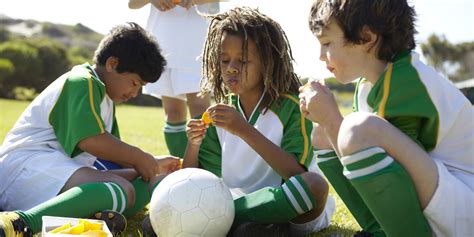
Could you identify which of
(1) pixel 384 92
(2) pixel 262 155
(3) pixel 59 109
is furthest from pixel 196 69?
(1) pixel 384 92

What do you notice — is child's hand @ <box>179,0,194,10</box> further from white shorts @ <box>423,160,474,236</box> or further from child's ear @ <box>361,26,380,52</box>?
white shorts @ <box>423,160,474,236</box>

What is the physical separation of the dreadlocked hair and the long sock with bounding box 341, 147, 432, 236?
1335 mm

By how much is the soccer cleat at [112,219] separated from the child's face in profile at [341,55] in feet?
4.03

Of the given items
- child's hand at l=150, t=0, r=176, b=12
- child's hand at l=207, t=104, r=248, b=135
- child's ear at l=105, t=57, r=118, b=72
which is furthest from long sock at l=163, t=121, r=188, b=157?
child's hand at l=207, t=104, r=248, b=135

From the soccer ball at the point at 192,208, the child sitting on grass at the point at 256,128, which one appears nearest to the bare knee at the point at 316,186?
the child sitting on grass at the point at 256,128

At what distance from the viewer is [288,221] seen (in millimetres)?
2943

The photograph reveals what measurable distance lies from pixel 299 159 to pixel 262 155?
197 millimetres

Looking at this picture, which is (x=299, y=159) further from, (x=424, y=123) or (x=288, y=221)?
(x=424, y=123)

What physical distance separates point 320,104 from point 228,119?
2.56 feet

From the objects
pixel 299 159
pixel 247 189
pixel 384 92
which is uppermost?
pixel 384 92

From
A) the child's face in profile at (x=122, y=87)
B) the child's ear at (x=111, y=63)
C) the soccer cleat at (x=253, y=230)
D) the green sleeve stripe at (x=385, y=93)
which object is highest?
the green sleeve stripe at (x=385, y=93)

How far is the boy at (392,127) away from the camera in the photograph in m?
2.03

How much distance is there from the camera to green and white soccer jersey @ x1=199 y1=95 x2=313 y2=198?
10.4ft

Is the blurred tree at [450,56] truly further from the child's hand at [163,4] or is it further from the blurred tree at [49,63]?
the child's hand at [163,4]
